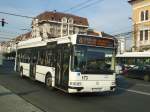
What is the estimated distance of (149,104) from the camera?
41.7ft

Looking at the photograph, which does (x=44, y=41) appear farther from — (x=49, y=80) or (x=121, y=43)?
(x=121, y=43)

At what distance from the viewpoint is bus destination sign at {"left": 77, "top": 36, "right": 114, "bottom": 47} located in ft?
45.2

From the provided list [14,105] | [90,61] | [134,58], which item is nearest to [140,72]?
[134,58]

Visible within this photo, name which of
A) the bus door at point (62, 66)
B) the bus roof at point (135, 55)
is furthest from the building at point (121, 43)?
the bus door at point (62, 66)

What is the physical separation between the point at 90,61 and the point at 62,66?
163 centimetres

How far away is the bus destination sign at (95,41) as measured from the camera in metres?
13.8

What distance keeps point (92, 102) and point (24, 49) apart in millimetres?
11183

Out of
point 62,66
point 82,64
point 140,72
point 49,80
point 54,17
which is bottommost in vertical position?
point 140,72

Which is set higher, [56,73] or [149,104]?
[56,73]

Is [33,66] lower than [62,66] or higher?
lower

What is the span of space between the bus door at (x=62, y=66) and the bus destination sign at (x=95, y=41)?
0.78 m

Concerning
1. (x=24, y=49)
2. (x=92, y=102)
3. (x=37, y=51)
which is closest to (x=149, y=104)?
(x=92, y=102)

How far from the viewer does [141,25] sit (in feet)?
192

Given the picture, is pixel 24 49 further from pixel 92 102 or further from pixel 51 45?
pixel 92 102
